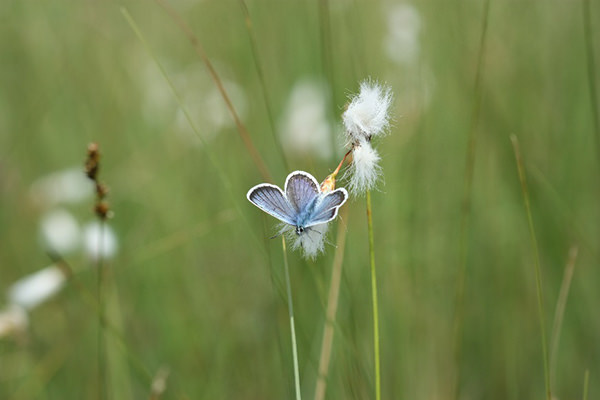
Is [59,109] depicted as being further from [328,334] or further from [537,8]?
[328,334]

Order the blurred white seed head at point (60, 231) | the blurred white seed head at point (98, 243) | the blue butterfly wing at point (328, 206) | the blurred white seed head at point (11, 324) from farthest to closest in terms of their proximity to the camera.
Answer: the blurred white seed head at point (60, 231) < the blurred white seed head at point (98, 243) < the blurred white seed head at point (11, 324) < the blue butterfly wing at point (328, 206)

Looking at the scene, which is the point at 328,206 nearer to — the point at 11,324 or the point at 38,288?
the point at 11,324

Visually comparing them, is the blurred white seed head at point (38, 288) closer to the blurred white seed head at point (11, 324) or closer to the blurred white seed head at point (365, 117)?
the blurred white seed head at point (11, 324)

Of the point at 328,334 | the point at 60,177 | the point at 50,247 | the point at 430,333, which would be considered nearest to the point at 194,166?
the point at 60,177

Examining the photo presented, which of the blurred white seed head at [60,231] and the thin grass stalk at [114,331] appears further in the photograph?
the blurred white seed head at [60,231]

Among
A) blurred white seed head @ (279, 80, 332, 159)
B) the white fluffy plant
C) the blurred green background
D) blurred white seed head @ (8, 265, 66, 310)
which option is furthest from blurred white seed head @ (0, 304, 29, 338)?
blurred white seed head @ (279, 80, 332, 159)

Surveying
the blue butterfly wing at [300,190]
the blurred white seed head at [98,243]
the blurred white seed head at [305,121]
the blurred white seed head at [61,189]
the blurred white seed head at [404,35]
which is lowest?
the blue butterfly wing at [300,190]

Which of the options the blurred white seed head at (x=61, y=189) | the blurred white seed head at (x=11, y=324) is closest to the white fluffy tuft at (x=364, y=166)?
the blurred white seed head at (x=11, y=324)
